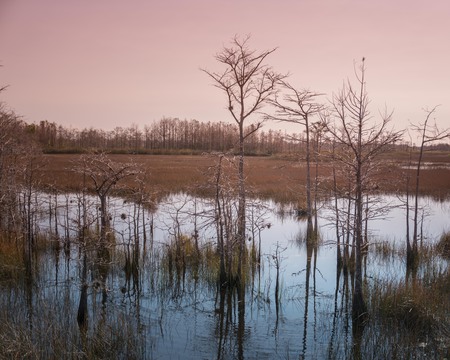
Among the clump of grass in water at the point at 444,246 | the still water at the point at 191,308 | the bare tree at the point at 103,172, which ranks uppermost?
the bare tree at the point at 103,172

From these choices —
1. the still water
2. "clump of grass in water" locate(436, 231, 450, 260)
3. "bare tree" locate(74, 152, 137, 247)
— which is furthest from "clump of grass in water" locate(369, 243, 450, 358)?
"bare tree" locate(74, 152, 137, 247)

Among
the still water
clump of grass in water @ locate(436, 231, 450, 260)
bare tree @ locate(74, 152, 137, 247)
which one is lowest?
the still water

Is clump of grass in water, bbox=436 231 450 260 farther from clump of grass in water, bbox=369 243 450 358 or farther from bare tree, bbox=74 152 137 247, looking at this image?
bare tree, bbox=74 152 137 247

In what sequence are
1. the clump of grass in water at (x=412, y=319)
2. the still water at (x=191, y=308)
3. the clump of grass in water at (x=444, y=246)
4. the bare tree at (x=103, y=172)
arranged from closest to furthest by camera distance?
the clump of grass in water at (x=412, y=319) < the still water at (x=191, y=308) < the bare tree at (x=103, y=172) < the clump of grass in water at (x=444, y=246)

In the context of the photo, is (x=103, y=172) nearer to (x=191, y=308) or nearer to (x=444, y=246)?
(x=191, y=308)

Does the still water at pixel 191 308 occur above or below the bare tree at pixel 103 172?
below

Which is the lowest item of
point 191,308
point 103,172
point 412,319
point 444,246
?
point 191,308

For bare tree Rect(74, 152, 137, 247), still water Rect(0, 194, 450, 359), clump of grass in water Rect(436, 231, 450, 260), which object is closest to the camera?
still water Rect(0, 194, 450, 359)

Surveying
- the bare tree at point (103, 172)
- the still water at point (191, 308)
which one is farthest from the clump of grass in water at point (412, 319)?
the bare tree at point (103, 172)

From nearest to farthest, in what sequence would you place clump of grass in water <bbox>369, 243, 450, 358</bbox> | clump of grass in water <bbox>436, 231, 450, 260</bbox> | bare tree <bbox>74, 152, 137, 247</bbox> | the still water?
clump of grass in water <bbox>369, 243, 450, 358</bbox> → the still water → bare tree <bbox>74, 152, 137, 247</bbox> → clump of grass in water <bbox>436, 231, 450, 260</bbox>

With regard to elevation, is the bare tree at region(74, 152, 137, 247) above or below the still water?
above

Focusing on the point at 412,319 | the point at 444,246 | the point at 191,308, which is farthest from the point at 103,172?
the point at 444,246

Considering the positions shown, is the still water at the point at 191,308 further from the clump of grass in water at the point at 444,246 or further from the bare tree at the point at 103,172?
the clump of grass in water at the point at 444,246

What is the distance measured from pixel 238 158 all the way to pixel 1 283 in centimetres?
917
